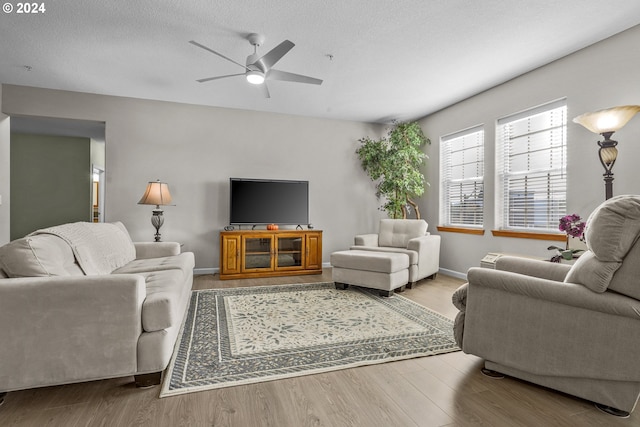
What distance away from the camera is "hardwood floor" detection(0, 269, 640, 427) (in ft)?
4.89

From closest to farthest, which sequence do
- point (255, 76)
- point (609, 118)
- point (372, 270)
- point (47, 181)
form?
1. point (609, 118)
2. point (255, 76)
3. point (372, 270)
4. point (47, 181)

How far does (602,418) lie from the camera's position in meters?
1.51

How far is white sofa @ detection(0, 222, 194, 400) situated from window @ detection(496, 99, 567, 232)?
382 centimetres

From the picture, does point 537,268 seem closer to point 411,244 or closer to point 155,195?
point 411,244

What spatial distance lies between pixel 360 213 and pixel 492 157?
2249 millimetres

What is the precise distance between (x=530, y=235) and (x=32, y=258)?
4.32 metres

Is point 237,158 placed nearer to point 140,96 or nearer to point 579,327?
point 140,96

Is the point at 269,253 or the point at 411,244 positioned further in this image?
the point at 269,253

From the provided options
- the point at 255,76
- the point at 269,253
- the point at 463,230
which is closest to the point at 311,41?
the point at 255,76

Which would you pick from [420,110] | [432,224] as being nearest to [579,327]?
[432,224]

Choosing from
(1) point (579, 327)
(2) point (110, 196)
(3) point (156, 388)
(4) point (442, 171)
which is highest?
(4) point (442, 171)

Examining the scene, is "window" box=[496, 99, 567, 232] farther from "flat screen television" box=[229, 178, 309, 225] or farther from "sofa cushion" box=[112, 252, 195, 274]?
"sofa cushion" box=[112, 252, 195, 274]

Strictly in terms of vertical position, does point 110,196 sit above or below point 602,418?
above

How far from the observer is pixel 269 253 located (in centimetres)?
470
